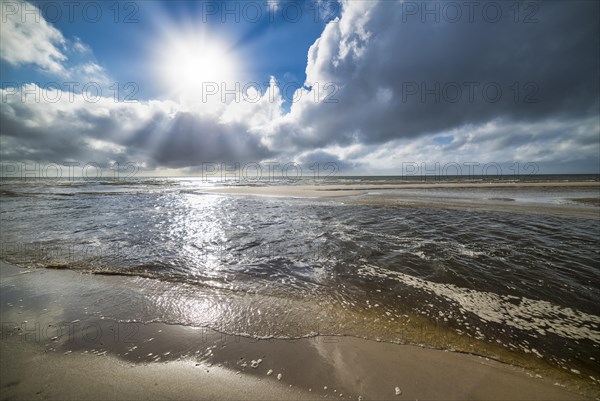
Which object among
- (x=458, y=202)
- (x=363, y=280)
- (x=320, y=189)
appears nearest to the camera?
(x=363, y=280)

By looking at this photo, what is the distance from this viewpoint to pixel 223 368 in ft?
11.3

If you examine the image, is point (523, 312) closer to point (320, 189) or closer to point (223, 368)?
point (223, 368)

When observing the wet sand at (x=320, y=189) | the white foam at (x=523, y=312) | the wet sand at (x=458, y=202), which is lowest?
the white foam at (x=523, y=312)

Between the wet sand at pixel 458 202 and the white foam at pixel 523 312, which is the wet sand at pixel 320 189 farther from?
the white foam at pixel 523 312

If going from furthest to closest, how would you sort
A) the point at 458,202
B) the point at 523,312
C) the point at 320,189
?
the point at 320,189 → the point at 458,202 → the point at 523,312

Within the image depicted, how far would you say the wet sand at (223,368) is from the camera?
3029 mm

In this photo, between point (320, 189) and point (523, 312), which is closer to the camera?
point (523, 312)

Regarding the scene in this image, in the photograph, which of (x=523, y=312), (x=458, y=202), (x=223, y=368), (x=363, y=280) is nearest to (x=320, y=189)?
(x=458, y=202)

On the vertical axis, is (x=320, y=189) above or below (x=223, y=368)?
above

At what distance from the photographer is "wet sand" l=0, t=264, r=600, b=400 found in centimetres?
303

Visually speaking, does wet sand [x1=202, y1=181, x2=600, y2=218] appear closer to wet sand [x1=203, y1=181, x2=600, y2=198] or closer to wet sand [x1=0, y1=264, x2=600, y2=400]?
wet sand [x1=203, y1=181, x2=600, y2=198]

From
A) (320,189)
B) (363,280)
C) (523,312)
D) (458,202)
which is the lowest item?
(523,312)

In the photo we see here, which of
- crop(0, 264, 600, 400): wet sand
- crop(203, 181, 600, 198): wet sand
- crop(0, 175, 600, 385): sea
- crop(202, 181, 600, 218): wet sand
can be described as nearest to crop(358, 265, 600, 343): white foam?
crop(0, 175, 600, 385): sea

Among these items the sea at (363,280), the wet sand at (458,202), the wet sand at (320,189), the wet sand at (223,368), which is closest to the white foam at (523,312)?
the sea at (363,280)
